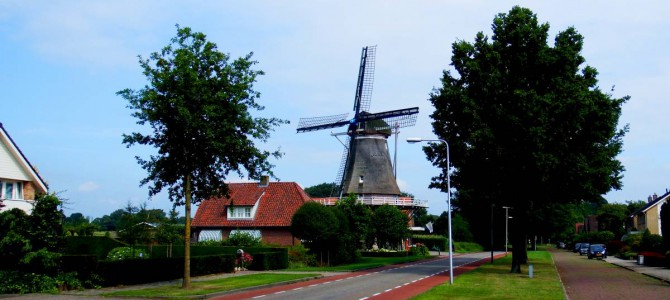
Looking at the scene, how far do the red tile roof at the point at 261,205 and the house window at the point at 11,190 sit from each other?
1078 inches

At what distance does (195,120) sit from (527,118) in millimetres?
18561

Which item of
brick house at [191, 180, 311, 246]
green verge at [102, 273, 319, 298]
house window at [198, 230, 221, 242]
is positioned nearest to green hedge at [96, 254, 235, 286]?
green verge at [102, 273, 319, 298]

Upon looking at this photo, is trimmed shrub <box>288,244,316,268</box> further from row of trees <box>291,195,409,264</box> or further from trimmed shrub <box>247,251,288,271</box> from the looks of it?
trimmed shrub <box>247,251,288,271</box>

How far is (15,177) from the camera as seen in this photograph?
35.9 m

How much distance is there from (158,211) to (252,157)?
1562 cm

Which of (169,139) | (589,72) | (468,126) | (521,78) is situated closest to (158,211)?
(169,139)

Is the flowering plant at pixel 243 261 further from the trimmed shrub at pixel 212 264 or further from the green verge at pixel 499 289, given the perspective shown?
the green verge at pixel 499 289

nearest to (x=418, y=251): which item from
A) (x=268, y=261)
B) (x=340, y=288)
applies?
(x=268, y=261)

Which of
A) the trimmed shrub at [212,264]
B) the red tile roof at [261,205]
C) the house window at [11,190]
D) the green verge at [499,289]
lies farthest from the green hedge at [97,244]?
the green verge at [499,289]

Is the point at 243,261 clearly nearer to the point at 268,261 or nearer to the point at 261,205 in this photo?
the point at 268,261

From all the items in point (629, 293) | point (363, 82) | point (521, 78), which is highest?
point (363, 82)

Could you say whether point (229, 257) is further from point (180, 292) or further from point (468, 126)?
point (468, 126)

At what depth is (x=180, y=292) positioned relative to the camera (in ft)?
83.4

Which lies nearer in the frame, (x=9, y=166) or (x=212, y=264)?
(x=9, y=166)
